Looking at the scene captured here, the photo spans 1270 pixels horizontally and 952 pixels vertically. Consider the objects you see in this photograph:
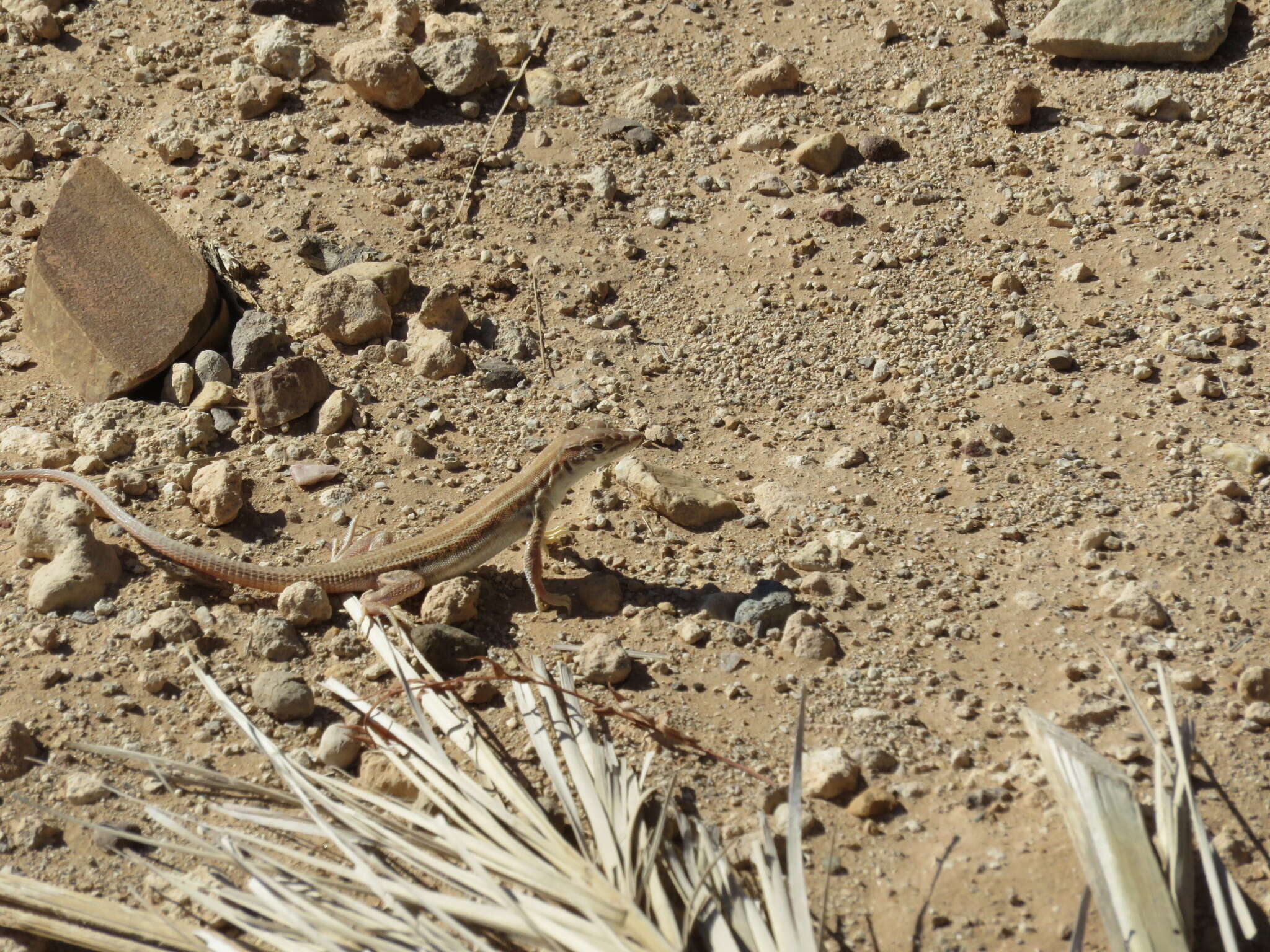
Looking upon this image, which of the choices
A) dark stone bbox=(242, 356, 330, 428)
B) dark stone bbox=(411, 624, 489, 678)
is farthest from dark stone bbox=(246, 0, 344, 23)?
dark stone bbox=(411, 624, 489, 678)

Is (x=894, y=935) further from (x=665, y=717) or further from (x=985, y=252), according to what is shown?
(x=985, y=252)

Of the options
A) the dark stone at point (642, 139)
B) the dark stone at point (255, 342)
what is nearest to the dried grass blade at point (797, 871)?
the dark stone at point (255, 342)

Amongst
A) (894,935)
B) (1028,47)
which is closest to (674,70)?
(1028,47)

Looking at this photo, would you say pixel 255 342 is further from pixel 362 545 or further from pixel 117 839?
pixel 117 839

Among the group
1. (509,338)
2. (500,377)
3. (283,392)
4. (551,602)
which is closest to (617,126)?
(509,338)

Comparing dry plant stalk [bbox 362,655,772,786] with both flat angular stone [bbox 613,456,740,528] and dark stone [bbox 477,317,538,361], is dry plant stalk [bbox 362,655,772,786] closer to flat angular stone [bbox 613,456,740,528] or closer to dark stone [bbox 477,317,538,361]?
flat angular stone [bbox 613,456,740,528]

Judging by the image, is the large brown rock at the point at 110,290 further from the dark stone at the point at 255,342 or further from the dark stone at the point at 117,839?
the dark stone at the point at 117,839
